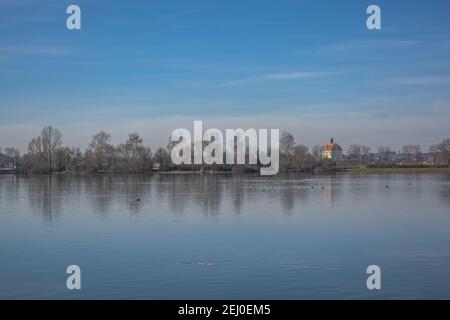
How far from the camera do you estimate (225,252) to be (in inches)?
599

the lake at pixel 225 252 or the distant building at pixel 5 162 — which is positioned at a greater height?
the distant building at pixel 5 162

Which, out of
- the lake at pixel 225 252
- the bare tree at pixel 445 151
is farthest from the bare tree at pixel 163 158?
the lake at pixel 225 252

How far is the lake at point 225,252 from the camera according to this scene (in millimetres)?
11461

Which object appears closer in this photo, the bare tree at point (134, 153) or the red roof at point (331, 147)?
the bare tree at point (134, 153)

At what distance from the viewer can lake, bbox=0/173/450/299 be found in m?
11.5

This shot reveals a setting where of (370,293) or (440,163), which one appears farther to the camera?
(440,163)

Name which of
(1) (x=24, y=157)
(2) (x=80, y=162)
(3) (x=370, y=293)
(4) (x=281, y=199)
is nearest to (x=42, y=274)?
(3) (x=370, y=293)

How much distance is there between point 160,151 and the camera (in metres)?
102

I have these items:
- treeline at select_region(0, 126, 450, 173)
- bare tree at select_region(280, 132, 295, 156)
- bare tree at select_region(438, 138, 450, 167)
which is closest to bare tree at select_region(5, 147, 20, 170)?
treeline at select_region(0, 126, 450, 173)

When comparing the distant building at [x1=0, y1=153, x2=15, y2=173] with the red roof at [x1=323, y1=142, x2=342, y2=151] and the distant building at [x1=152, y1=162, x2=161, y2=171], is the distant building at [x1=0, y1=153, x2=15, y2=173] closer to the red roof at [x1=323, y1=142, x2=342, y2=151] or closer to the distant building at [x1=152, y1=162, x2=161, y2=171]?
the distant building at [x1=152, y1=162, x2=161, y2=171]

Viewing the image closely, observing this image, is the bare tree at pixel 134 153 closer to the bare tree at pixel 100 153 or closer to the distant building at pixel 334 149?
the bare tree at pixel 100 153

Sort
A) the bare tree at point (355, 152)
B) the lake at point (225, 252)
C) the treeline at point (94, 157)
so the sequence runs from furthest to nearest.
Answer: the bare tree at point (355, 152) → the treeline at point (94, 157) → the lake at point (225, 252)
